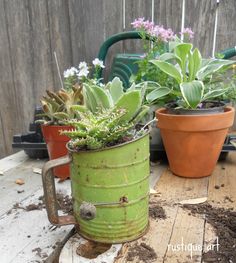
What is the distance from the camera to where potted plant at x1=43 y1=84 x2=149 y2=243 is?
0.72m

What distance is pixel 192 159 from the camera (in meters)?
1.13

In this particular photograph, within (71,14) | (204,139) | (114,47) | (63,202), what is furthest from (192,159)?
(71,14)

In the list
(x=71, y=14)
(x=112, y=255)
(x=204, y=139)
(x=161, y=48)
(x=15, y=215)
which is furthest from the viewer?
(x=71, y=14)

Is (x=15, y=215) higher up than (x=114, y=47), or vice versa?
(x=114, y=47)

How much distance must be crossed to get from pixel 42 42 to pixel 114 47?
422 mm

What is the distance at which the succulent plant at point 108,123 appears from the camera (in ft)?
2.35

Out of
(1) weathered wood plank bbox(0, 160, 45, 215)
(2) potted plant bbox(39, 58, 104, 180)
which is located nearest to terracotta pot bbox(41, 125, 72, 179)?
(2) potted plant bbox(39, 58, 104, 180)

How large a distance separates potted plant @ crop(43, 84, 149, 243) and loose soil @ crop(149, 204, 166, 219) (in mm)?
107

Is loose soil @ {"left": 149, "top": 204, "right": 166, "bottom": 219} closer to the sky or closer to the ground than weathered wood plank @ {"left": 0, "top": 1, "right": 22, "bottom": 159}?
closer to the ground

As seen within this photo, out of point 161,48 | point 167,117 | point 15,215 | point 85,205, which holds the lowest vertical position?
point 15,215

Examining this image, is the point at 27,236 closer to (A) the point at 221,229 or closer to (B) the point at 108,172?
(B) the point at 108,172

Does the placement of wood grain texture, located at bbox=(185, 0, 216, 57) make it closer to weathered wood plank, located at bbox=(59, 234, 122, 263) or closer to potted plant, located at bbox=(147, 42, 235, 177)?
potted plant, located at bbox=(147, 42, 235, 177)

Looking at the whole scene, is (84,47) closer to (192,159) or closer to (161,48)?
(161,48)

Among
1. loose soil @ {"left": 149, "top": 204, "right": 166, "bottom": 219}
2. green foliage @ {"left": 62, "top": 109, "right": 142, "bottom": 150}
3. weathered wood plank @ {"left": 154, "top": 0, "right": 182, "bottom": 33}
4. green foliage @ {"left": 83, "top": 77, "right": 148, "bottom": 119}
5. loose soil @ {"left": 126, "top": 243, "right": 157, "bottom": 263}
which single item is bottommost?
loose soil @ {"left": 149, "top": 204, "right": 166, "bottom": 219}
